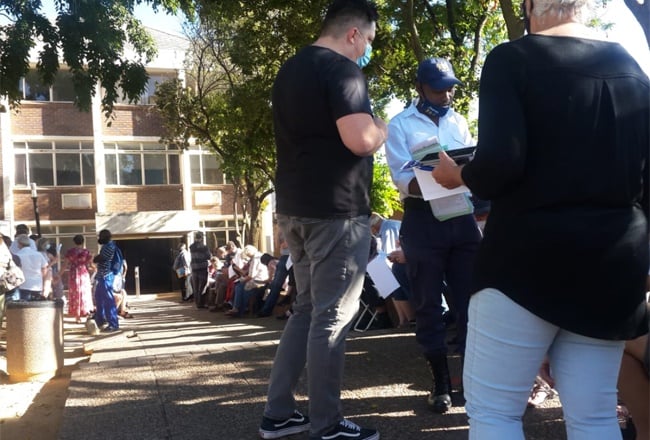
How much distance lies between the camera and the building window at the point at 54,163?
1216 inches

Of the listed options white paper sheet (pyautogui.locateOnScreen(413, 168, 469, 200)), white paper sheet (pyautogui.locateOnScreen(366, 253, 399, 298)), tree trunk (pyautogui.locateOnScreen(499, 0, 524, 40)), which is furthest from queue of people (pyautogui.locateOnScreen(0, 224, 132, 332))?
white paper sheet (pyautogui.locateOnScreen(413, 168, 469, 200))

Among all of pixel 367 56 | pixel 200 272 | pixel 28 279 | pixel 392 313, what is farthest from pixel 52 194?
pixel 367 56

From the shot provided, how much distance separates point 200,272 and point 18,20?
1197cm

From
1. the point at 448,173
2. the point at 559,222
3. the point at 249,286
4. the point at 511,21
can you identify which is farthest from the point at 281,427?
the point at 249,286

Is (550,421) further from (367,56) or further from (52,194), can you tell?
(52,194)

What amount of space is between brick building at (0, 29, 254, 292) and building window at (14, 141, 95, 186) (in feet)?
0.15

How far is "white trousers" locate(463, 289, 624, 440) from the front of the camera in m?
1.92

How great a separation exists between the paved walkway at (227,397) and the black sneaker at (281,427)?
0.16ft

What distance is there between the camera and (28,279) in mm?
12422

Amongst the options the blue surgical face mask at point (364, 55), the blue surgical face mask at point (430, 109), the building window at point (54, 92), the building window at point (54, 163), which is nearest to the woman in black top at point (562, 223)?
the blue surgical face mask at point (364, 55)

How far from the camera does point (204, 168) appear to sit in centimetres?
3403

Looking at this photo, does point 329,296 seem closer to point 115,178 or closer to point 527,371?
point 527,371

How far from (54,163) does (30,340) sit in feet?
84.6

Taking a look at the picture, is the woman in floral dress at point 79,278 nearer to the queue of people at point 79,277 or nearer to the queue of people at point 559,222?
the queue of people at point 79,277
